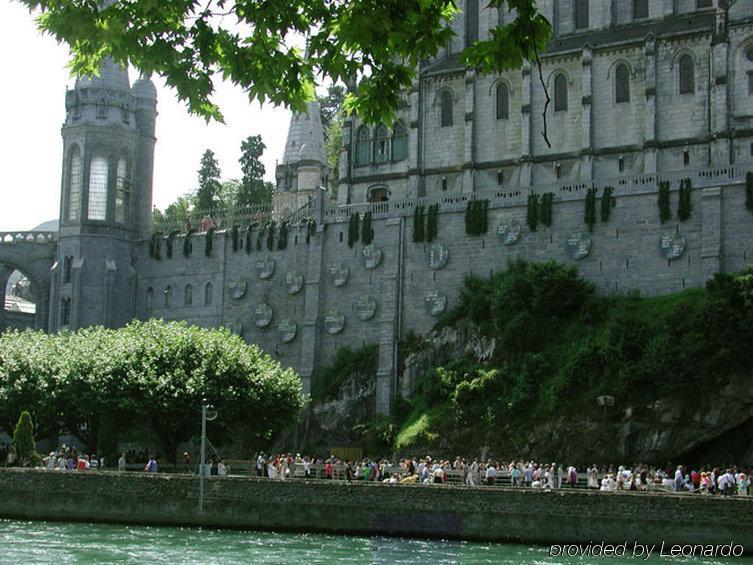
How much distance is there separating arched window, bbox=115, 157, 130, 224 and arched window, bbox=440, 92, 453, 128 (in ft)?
67.1

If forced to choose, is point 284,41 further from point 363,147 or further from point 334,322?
point 363,147

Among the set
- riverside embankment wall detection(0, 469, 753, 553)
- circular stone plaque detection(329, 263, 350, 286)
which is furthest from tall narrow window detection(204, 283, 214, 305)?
riverside embankment wall detection(0, 469, 753, 553)

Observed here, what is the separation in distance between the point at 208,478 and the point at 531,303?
20.1m

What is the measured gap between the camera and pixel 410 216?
66.4 m

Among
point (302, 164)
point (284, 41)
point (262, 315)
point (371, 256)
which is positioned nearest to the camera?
point (284, 41)

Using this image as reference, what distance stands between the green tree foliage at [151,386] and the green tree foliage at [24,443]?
3047mm

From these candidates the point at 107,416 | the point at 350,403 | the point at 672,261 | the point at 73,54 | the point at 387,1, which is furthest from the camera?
the point at 350,403

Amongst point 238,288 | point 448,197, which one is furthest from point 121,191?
point 448,197

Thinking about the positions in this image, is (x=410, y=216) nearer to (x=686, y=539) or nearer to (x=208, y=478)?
(x=208, y=478)

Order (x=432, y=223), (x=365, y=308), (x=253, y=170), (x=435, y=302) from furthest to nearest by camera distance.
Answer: (x=253, y=170) → (x=365, y=308) → (x=432, y=223) → (x=435, y=302)

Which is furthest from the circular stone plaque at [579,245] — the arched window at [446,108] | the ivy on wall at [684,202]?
the arched window at [446,108]

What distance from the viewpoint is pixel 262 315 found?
230 feet

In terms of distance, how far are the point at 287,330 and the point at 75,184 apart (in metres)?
18.3

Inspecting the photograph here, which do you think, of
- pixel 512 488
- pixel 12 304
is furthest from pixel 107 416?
pixel 12 304
